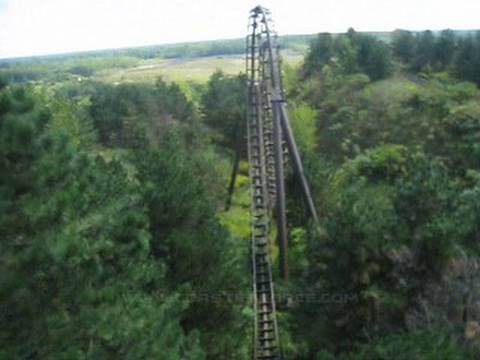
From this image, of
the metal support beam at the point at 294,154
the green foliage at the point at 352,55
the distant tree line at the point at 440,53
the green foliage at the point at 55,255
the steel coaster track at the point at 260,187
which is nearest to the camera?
the green foliage at the point at 55,255

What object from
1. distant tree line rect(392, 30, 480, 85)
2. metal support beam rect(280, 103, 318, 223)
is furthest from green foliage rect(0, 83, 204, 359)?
distant tree line rect(392, 30, 480, 85)

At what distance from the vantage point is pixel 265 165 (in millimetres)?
18375

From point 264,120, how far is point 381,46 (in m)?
24.5

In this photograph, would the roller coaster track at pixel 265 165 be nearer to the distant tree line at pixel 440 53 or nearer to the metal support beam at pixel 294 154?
the metal support beam at pixel 294 154

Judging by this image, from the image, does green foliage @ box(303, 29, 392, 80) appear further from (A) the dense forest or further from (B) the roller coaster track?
(B) the roller coaster track

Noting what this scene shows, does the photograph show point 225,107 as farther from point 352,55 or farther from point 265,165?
point 265,165

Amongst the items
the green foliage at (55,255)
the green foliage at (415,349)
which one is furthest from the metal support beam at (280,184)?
the green foliage at (415,349)

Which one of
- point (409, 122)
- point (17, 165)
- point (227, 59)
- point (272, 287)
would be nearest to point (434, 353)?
point (17, 165)

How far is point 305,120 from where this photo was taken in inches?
1334

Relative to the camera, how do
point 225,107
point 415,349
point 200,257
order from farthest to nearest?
1. point 225,107
2. point 200,257
3. point 415,349

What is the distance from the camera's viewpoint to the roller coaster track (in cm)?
1487

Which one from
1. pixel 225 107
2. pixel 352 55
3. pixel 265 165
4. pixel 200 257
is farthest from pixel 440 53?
pixel 200 257

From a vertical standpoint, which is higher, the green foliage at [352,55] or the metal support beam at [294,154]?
the green foliage at [352,55]

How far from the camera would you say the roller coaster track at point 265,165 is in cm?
1487
